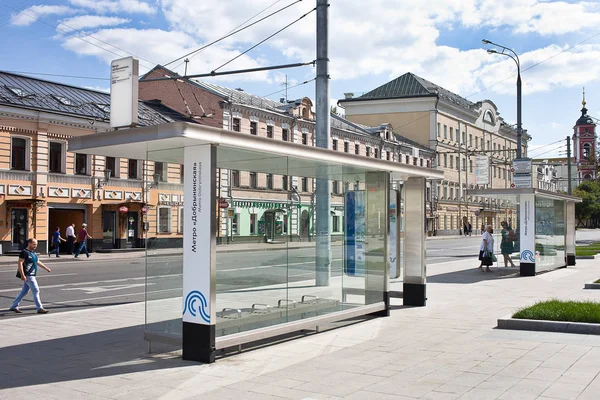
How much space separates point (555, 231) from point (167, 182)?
62.7ft

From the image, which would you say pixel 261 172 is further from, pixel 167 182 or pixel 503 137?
pixel 503 137

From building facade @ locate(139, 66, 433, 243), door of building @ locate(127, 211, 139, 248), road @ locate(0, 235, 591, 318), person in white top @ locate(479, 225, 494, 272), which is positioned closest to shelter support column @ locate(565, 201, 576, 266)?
person in white top @ locate(479, 225, 494, 272)

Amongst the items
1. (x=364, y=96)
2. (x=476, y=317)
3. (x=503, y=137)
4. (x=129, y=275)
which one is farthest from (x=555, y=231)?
(x=503, y=137)

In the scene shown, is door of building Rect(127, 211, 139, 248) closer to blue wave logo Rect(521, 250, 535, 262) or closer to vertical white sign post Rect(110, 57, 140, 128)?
blue wave logo Rect(521, 250, 535, 262)

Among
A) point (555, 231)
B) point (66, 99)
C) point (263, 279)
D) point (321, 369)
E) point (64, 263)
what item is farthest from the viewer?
point (66, 99)

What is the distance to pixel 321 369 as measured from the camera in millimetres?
7699

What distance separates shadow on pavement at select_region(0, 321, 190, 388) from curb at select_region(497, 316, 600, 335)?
5.29m

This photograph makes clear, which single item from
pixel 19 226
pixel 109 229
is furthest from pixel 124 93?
pixel 109 229

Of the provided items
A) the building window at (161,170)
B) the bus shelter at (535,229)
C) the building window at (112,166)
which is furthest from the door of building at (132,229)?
the building window at (161,170)

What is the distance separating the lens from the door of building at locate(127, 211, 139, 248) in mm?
36688

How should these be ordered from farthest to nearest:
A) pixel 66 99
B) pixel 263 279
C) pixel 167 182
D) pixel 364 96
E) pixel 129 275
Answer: pixel 364 96
pixel 66 99
pixel 129 275
pixel 263 279
pixel 167 182

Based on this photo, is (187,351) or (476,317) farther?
(476,317)

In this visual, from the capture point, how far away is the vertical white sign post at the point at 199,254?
26.1ft

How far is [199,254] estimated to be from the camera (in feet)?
26.5
